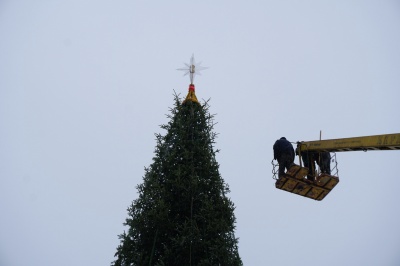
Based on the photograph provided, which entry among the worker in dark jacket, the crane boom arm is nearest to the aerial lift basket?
the worker in dark jacket

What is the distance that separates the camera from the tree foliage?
1031 centimetres

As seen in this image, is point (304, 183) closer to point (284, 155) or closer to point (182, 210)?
point (284, 155)

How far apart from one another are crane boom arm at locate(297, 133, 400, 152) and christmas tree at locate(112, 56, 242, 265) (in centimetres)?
336

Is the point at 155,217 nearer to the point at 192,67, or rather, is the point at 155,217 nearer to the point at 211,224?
the point at 211,224

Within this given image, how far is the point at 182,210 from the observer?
11336 millimetres

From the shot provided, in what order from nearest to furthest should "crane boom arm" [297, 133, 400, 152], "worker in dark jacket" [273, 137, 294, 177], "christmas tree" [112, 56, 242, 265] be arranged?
1. "crane boom arm" [297, 133, 400, 152]
2. "christmas tree" [112, 56, 242, 265]
3. "worker in dark jacket" [273, 137, 294, 177]

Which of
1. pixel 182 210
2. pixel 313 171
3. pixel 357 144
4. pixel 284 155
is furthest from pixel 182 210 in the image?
pixel 357 144

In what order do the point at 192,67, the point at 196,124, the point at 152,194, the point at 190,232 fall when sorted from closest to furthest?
the point at 190,232, the point at 152,194, the point at 196,124, the point at 192,67

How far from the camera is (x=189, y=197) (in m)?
11.2

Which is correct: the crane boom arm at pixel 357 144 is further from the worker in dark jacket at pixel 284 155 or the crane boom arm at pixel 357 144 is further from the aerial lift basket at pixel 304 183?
the aerial lift basket at pixel 304 183

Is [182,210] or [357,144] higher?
[357,144]

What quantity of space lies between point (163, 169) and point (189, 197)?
1370 millimetres

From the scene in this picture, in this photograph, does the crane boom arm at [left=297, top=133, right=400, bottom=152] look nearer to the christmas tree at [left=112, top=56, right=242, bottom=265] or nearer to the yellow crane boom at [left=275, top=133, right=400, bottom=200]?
the yellow crane boom at [left=275, top=133, right=400, bottom=200]

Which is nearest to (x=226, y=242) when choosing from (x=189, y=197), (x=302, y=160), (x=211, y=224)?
(x=211, y=224)
